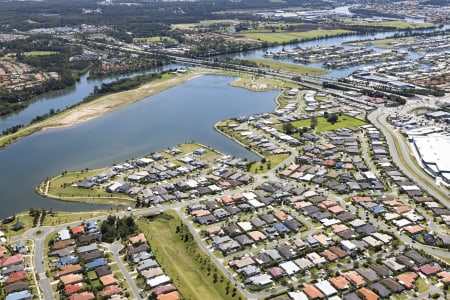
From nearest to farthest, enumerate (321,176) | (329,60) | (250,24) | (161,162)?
(321,176) → (161,162) → (329,60) → (250,24)

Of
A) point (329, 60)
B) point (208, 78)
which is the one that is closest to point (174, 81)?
point (208, 78)

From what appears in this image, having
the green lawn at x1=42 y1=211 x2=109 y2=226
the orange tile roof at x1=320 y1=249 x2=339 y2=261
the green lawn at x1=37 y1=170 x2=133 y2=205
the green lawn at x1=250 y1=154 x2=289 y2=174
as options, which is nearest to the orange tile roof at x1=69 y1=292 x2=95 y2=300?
the green lawn at x1=42 y1=211 x2=109 y2=226

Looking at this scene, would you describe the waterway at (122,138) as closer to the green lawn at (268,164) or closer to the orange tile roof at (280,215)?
the green lawn at (268,164)

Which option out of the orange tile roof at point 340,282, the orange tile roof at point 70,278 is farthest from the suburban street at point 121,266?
the orange tile roof at point 340,282

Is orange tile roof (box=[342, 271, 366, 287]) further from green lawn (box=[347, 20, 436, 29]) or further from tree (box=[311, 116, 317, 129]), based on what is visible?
green lawn (box=[347, 20, 436, 29])

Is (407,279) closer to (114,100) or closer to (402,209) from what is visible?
(402,209)

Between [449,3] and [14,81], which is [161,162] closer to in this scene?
[14,81]
